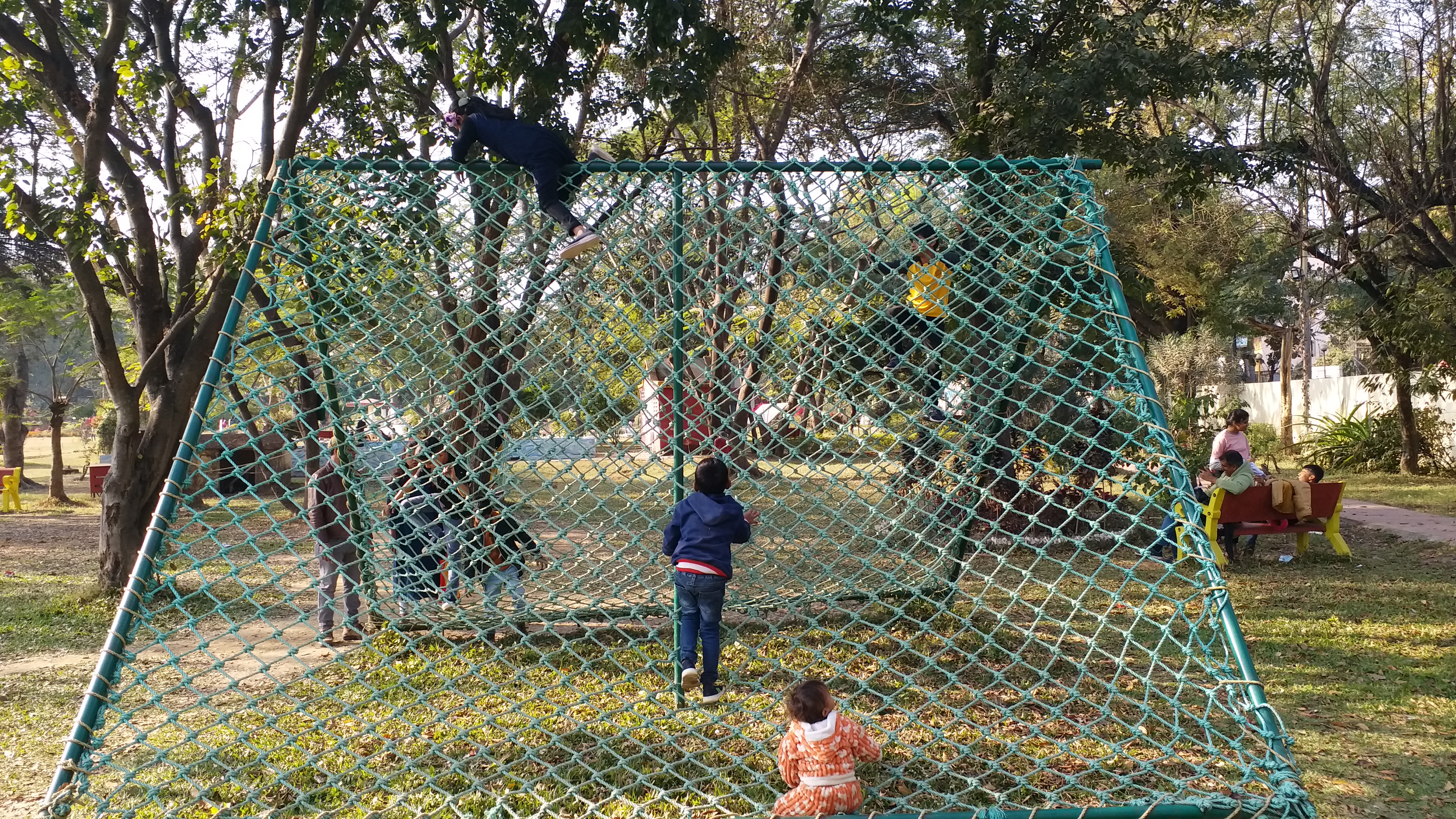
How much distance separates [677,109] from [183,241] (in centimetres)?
331

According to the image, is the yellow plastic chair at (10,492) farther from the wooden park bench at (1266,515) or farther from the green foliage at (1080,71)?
the wooden park bench at (1266,515)

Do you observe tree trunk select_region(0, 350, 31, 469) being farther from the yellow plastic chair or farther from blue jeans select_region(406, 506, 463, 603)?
blue jeans select_region(406, 506, 463, 603)

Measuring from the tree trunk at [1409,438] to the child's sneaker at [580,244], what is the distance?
12112 millimetres

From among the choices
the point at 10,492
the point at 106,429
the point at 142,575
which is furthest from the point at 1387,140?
the point at 106,429

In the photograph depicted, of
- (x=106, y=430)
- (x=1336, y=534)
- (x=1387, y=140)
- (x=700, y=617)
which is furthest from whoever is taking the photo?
(x=106, y=430)

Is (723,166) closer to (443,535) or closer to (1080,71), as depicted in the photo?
(443,535)

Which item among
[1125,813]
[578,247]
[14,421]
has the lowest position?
[1125,813]

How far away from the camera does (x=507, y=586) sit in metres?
4.13

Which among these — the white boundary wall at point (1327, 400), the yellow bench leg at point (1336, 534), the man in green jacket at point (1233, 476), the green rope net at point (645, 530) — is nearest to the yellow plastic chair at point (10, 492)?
the green rope net at point (645, 530)

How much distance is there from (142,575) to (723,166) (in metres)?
2.34

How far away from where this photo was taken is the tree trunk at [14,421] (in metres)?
13.8

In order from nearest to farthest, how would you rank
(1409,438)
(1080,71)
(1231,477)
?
1. (1080,71)
2. (1231,477)
3. (1409,438)

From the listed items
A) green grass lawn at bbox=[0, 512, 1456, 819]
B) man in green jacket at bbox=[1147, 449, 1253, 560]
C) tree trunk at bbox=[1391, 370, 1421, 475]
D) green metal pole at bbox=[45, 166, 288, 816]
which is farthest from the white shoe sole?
tree trunk at bbox=[1391, 370, 1421, 475]

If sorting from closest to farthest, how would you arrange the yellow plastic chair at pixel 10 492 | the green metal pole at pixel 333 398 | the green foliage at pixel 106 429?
the green metal pole at pixel 333 398 → the yellow plastic chair at pixel 10 492 → the green foliage at pixel 106 429
